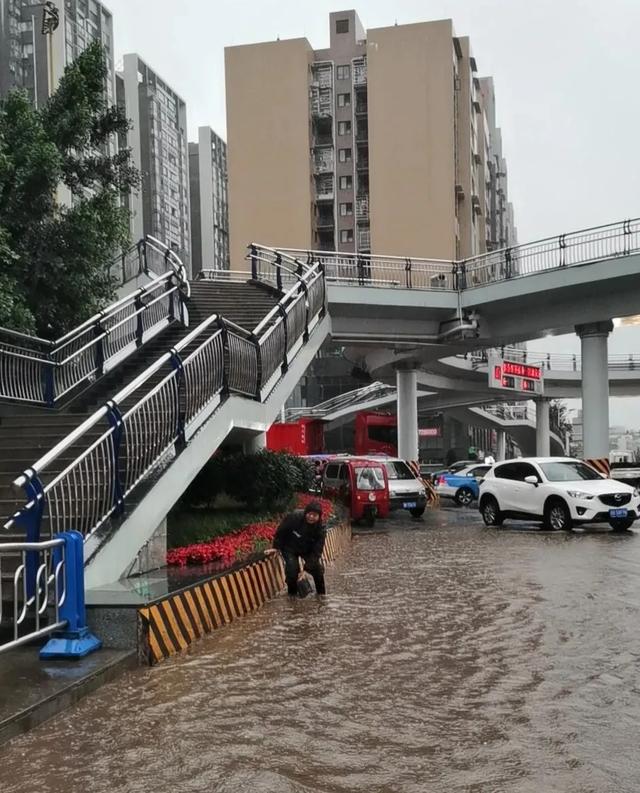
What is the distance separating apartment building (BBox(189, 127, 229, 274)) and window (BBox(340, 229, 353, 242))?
102 ft

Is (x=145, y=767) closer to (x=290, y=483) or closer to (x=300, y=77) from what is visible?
(x=290, y=483)

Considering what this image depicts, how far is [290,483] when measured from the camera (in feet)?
45.8

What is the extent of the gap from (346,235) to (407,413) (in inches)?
1322

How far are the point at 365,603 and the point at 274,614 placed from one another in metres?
1.25

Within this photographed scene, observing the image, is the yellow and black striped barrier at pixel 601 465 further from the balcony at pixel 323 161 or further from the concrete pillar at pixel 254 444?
the balcony at pixel 323 161

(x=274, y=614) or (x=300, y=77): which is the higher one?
(x=300, y=77)

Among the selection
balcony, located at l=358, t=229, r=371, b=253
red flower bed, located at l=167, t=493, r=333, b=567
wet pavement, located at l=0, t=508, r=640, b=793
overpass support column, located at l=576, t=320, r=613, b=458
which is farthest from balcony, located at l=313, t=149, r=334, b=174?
wet pavement, located at l=0, t=508, r=640, b=793

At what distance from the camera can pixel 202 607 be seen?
26.9ft

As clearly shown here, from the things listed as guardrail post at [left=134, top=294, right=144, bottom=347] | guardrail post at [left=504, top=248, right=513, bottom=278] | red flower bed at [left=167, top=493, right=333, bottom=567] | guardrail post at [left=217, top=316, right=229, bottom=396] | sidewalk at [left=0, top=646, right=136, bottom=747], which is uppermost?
guardrail post at [left=504, top=248, right=513, bottom=278]

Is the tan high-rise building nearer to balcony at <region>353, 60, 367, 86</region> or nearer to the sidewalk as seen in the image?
balcony at <region>353, 60, 367, 86</region>

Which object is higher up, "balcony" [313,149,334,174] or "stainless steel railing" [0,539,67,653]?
"balcony" [313,149,334,174]

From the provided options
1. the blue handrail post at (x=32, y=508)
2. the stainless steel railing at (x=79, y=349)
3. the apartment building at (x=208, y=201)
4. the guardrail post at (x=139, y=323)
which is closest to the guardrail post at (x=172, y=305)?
the stainless steel railing at (x=79, y=349)

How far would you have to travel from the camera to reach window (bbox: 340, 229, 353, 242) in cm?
6600

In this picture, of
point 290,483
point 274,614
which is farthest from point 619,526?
point 274,614
